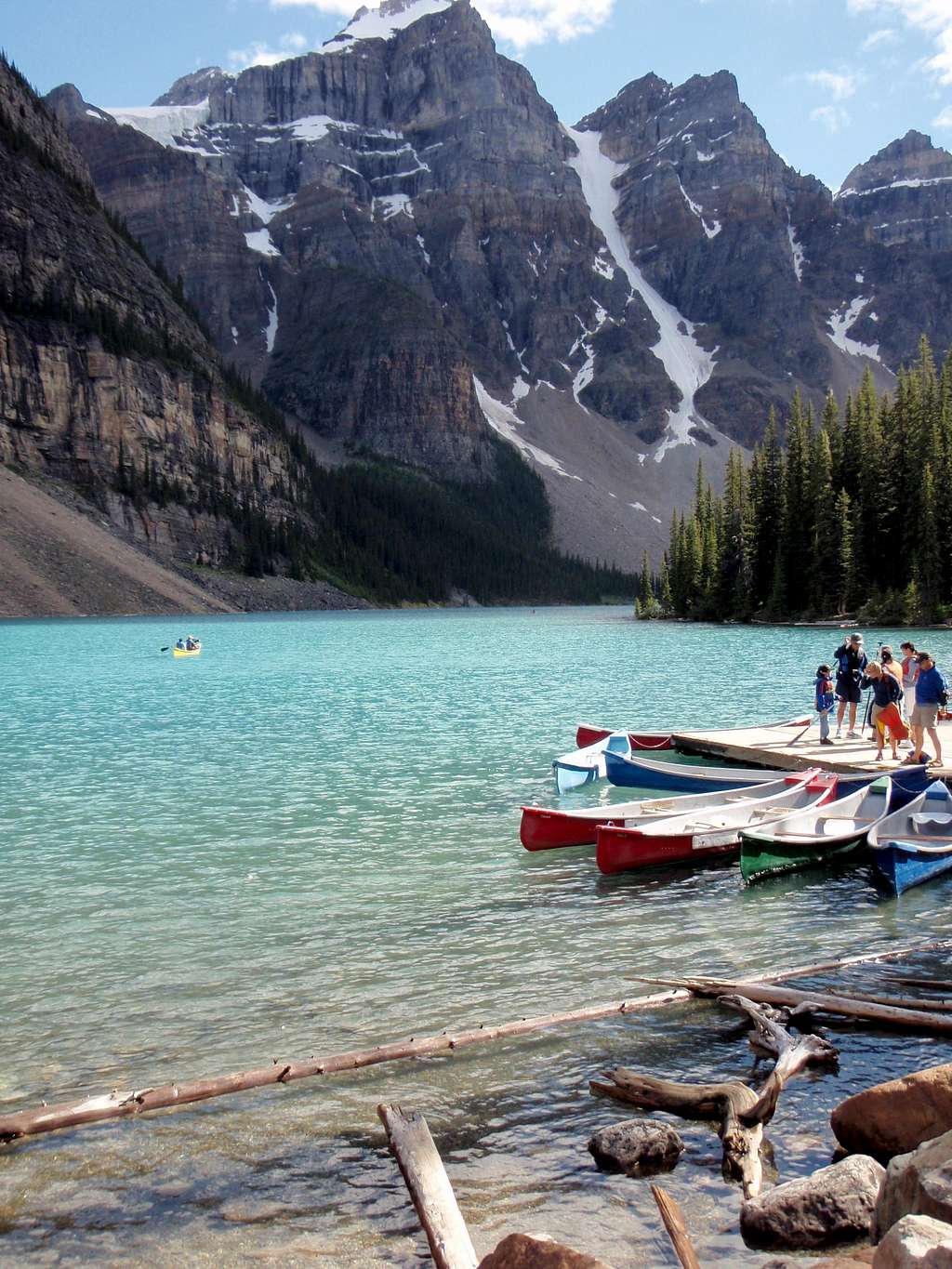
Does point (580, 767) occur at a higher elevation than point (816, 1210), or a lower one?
higher

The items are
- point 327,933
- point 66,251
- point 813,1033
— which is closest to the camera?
point 813,1033

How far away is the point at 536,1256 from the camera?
16.9ft

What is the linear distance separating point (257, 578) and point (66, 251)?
6178cm

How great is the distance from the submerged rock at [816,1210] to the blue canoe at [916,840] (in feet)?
30.8

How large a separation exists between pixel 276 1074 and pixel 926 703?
17501 millimetres

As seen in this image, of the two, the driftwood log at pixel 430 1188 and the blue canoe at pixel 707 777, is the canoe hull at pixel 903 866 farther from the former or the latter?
the driftwood log at pixel 430 1188

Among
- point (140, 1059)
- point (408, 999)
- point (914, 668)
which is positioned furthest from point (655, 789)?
point (140, 1059)

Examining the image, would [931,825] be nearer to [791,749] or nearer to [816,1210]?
[791,749]

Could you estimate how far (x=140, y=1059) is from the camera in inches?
377

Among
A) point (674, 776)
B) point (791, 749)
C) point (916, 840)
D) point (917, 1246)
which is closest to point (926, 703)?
point (791, 749)

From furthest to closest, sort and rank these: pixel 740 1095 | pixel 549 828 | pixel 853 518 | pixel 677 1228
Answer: pixel 853 518 → pixel 549 828 → pixel 740 1095 → pixel 677 1228

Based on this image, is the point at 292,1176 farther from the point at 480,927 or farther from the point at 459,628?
the point at 459,628

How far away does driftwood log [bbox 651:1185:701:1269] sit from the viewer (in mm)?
5869

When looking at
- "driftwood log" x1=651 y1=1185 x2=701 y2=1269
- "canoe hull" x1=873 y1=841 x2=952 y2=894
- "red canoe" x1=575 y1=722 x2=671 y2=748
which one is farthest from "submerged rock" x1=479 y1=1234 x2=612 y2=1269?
"red canoe" x1=575 y1=722 x2=671 y2=748
